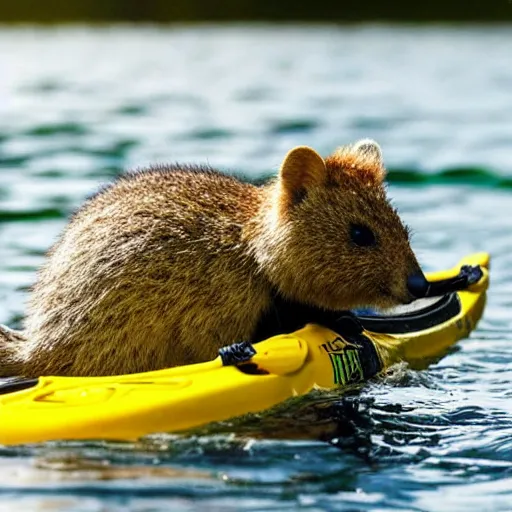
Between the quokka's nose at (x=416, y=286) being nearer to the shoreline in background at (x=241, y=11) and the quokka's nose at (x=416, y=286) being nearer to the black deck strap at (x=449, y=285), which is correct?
the black deck strap at (x=449, y=285)

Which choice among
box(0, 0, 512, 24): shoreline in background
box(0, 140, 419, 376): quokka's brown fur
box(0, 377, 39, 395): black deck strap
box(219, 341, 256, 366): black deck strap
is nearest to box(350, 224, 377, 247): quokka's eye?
box(0, 140, 419, 376): quokka's brown fur

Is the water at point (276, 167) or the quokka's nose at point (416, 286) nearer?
the water at point (276, 167)

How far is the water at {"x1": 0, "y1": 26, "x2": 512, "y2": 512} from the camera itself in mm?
6391

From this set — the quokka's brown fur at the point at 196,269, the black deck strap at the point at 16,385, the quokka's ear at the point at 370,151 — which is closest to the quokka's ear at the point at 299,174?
the quokka's brown fur at the point at 196,269

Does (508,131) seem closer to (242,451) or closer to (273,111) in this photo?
(273,111)

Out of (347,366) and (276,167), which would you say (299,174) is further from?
(347,366)

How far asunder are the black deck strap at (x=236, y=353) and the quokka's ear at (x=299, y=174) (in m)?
0.90

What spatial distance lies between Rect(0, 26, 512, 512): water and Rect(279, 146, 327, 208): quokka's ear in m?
1.28

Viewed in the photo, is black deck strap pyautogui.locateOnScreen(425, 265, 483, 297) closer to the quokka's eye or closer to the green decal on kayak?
the quokka's eye

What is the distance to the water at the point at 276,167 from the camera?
6391 millimetres

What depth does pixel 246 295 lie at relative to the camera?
772cm

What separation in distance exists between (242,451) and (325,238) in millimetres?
1514

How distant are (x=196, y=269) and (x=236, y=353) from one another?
0.60m

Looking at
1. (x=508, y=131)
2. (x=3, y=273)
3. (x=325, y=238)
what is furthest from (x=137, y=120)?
(x=325, y=238)
